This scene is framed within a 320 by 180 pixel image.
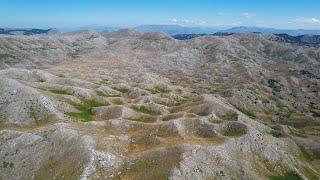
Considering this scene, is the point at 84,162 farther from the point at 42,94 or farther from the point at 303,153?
the point at 303,153

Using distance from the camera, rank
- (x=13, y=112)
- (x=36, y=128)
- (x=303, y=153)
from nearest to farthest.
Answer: (x=36, y=128)
(x=13, y=112)
(x=303, y=153)

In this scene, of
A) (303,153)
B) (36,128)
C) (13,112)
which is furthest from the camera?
(303,153)

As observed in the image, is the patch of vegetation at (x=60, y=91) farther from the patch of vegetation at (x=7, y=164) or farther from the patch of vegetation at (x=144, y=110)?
the patch of vegetation at (x=7, y=164)

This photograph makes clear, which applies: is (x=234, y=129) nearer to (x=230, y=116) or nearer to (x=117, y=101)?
(x=230, y=116)

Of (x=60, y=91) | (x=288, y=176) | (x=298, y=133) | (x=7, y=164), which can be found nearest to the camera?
(x=7, y=164)

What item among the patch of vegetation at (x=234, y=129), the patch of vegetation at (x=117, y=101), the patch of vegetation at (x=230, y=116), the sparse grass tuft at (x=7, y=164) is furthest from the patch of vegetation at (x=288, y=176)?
the patch of vegetation at (x=117, y=101)

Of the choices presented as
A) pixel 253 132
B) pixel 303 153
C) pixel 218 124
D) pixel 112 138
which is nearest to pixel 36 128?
pixel 112 138

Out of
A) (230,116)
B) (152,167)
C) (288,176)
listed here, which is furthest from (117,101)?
(288,176)

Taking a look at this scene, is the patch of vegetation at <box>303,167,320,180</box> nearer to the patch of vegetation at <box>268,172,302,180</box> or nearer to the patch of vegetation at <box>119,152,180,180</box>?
the patch of vegetation at <box>268,172,302,180</box>
